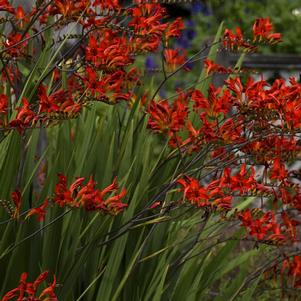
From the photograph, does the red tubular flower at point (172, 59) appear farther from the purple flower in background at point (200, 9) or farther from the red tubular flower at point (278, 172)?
the purple flower in background at point (200, 9)

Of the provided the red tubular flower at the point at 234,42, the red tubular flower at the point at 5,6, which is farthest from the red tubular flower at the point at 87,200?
the red tubular flower at the point at 234,42

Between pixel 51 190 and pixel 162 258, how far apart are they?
1.45 ft

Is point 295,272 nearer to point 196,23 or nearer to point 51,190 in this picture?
point 51,190

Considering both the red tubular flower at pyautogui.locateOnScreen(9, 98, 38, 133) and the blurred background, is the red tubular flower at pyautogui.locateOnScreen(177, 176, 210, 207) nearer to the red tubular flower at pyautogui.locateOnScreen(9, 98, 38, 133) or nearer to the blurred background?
the red tubular flower at pyautogui.locateOnScreen(9, 98, 38, 133)

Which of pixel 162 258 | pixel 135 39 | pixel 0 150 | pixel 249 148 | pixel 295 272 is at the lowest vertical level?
pixel 295 272

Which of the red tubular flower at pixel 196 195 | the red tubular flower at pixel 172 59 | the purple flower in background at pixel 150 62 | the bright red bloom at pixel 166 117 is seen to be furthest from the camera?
the purple flower in background at pixel 150 62

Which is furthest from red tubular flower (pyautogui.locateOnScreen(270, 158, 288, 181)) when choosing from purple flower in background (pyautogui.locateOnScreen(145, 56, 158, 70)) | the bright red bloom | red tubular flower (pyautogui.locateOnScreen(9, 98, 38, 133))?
purple flower in background (pyautogui.locateOnScreen(145, 56, 158, 70))

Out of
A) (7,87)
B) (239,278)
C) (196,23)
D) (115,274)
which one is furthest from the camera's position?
(196,23)

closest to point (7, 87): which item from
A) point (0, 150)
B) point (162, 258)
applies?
point (0, 150)

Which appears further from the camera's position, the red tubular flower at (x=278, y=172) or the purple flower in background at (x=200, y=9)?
the purple flower in background at (x=200, y=9)

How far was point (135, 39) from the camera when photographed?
3047 millimetres

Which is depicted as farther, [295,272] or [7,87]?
[295,272]

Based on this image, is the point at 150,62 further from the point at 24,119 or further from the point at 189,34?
the point at 24,119

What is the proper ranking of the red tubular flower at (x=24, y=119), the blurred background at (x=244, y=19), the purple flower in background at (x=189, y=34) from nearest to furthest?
the red tubular flower at (x=24, y=119)
the blurred background at (x=244, y=19)
the purple flower in background at (x=189, y=34)
